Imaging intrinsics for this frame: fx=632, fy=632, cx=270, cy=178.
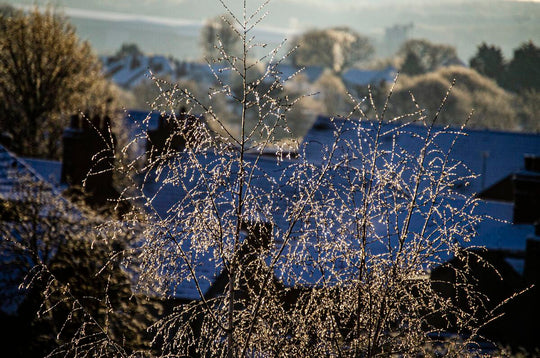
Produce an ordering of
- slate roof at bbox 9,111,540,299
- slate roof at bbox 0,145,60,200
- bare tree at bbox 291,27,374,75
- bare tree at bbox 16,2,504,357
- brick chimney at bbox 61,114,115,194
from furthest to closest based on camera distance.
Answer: bare tree at bbox 291,27,374,75 → slate roof at bbox 9,111,540,299 → brick chimney at bbox 61,114,115,194 → slate roof at bbox 0,145,60,200 → bare tree at bbox 16,2,504,357

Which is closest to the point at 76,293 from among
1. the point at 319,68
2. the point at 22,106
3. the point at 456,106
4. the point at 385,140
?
the point at 385,140

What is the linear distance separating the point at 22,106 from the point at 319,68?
6884cm

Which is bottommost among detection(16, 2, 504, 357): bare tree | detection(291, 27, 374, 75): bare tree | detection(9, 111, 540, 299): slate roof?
detection(9, 111, 540, 299): slate roof

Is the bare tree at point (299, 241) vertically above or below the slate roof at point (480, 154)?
above

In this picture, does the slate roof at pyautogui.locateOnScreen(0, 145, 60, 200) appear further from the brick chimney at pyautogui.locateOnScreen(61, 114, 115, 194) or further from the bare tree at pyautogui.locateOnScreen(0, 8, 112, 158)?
the bare tree at pyautogui.locateOnScreen(0, 8, 112, 158)

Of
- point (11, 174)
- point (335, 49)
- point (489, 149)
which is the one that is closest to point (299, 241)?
point (11, 174)

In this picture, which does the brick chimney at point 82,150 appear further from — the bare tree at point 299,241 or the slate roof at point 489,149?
the bare tree at point 299,241

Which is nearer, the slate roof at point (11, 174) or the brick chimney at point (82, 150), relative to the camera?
the slate roof at point (11, 174)

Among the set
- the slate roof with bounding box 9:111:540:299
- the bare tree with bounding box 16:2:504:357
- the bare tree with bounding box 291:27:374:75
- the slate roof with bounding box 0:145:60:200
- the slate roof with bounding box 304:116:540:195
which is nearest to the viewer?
the bare tree with bounding box 16:2:504:357

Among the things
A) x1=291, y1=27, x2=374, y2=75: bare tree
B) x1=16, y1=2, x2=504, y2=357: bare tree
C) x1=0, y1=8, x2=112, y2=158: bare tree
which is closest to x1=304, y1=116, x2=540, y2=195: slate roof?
x1=0, y1=8, x2=112, y2=158: bare tree

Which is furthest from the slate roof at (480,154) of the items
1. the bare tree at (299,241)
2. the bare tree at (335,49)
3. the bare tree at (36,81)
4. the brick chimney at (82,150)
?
the bare tree at (335,49)

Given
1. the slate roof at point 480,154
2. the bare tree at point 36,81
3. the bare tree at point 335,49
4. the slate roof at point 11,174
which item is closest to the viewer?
the slate roof at point 11,174

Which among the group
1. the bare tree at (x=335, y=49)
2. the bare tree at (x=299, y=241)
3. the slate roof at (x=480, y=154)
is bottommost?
the slate roof at (x=480, y=154)

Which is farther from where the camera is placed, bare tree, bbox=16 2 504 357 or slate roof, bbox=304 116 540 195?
slate roof, bbox=304 116 540 195
